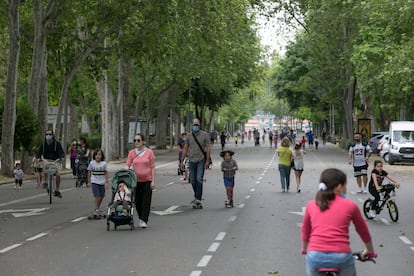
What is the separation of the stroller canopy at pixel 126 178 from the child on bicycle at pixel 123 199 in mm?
106

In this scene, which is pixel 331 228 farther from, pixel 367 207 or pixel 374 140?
pixel 374 140

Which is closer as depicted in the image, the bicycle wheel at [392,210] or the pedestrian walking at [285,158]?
the bicycle wheel at [392,210]

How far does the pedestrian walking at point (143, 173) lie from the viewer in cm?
1453

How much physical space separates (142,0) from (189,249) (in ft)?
66.4

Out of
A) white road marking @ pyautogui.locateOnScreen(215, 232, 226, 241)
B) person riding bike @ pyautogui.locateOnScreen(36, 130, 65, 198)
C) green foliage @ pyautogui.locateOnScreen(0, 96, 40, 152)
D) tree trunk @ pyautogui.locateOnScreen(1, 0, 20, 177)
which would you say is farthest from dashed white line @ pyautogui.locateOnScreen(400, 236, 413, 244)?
green foliage @ pyautogui.locateOnScreen(0, 96, 40, 152)

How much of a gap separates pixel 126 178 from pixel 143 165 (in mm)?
510

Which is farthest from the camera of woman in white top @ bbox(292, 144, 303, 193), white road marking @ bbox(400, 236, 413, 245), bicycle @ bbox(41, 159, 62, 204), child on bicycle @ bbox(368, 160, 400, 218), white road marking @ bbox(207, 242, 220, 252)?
woman in white top @ bbox(292, 144, 303, 193)

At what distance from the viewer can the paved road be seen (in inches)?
404

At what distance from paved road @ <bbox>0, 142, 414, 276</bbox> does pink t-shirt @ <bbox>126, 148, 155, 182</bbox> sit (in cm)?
90

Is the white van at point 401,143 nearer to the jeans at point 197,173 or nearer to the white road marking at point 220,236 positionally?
the jeans at point 197,173

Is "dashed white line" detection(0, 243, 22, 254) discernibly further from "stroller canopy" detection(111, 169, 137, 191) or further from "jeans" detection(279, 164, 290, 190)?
"jeans" detection(279, 164, 290, 190)

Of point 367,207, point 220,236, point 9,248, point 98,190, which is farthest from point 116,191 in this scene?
point 367,207

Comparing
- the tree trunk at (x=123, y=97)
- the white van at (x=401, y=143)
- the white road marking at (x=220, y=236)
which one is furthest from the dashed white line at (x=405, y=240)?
the tree trunk at (x=123, y=97)

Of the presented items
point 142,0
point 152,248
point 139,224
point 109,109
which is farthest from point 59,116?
point 152,248
